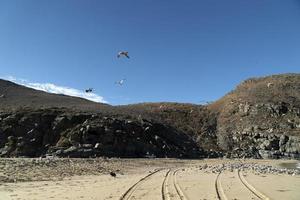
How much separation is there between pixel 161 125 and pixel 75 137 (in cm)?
1707

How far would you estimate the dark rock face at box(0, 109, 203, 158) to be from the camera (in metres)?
52.1

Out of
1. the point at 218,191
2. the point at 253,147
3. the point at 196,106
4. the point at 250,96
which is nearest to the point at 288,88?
the point at 250,96

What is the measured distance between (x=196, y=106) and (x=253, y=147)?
23877 millimetres

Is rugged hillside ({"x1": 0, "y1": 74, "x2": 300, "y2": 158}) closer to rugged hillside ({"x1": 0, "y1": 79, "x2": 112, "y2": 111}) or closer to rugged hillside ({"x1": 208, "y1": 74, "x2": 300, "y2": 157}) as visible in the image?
rugged hillside ({"x1": 208, "y1": 74, "x2": 300, "y2": 157})

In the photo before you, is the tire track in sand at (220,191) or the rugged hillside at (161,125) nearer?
the tire track in sand at (220,191)

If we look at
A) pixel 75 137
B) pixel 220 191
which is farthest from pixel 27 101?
pixel 220 191

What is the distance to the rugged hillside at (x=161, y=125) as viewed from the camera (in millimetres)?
54312

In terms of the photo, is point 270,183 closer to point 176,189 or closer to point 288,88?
point 176,189

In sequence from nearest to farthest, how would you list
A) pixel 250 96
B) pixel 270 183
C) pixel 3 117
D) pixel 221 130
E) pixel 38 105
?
1. pixel 270 183
2. pixel 3 117
3. pixel 38 105
4. pixel 221 130
5. pixel 250 96

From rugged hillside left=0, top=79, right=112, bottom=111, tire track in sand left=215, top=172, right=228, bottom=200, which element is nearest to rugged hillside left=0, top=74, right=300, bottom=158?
rugged hillside left=0, top=79, right=112, bottom=111

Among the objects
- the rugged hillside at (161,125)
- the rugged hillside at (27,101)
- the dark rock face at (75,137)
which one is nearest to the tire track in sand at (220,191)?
the dark rock face at (75,137)

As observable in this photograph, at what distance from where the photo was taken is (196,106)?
92562 millimetres

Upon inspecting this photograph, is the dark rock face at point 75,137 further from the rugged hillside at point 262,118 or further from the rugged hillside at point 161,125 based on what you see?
the rugged hillside at point 262,118

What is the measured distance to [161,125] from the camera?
67.6 m
